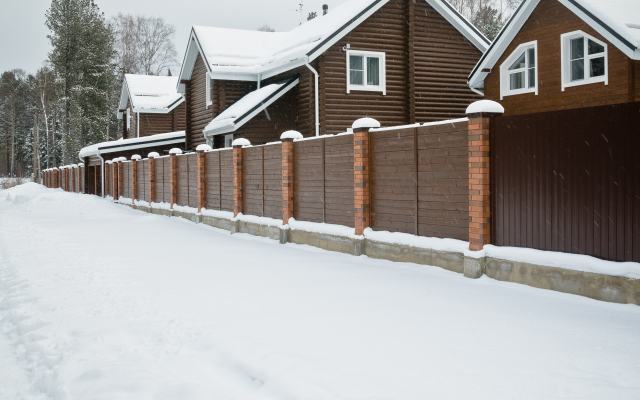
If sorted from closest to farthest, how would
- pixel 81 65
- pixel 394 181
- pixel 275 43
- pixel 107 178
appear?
pixel 394 181 < pixel 275 43 < pixel 107 178 < pixel 81 65

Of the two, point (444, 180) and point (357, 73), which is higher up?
point (357, 73)

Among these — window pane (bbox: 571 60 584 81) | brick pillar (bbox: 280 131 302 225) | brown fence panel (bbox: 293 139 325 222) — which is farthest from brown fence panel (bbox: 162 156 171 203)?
window pane (bbox: 571 60 584 81)

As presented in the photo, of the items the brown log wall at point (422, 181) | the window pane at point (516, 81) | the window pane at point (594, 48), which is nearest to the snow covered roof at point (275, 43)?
the window pane at point (516, 81)

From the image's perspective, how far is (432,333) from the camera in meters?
5.34

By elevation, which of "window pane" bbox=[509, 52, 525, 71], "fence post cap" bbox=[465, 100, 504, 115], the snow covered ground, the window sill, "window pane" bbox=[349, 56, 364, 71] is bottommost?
the snow covered ground

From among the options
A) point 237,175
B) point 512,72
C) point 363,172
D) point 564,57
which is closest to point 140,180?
point 237,175

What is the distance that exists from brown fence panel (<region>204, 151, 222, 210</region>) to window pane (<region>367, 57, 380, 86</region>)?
20.3 feet

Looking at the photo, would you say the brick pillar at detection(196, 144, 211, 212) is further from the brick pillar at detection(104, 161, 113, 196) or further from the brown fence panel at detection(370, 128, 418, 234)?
the brick pillar at detection(104, 161, 113, 196)

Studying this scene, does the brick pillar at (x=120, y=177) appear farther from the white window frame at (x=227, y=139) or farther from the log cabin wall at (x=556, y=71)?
the log cabin wall at (x=556, y=71)

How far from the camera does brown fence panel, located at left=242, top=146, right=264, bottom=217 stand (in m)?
14.0

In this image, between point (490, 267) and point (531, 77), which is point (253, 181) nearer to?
point (490, 267)

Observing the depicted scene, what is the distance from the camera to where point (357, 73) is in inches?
765

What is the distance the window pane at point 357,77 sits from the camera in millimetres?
19391

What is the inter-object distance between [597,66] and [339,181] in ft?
30.2
